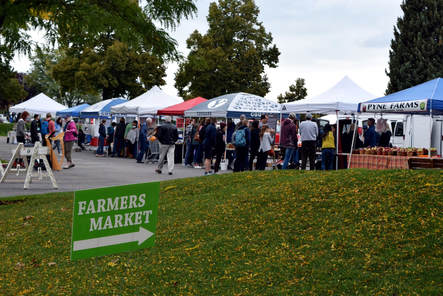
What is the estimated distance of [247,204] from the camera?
27.5 ft

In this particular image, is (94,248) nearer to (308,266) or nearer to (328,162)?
(308,266)

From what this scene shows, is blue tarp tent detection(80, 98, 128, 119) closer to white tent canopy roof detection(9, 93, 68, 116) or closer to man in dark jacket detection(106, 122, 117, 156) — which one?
man in dark jacket detection(106, 122, 117, 156)

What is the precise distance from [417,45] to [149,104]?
80.6 feet

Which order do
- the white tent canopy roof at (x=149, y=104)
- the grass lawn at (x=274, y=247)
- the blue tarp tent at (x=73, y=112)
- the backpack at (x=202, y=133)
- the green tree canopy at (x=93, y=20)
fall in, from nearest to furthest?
the grass lawn at (x=274, y=247), the green tree canopy at (x=93, y=20), the backpack at (x=202, y=133), the white tent canopy roof at (x=149, y=104), the blue tarp tent at (x=73, y=112)

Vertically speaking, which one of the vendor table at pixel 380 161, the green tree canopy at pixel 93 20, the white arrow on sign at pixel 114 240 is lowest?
the white arrow on sign at pixel 114 240

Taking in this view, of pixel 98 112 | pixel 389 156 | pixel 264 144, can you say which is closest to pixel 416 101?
pixel 389 156

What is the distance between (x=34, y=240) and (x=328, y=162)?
11783 millimetres

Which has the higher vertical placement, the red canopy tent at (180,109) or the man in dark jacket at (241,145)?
the red canopy tent at (180,109)

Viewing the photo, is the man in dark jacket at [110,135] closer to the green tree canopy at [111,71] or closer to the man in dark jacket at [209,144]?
the man in dark jacket at [209,144]

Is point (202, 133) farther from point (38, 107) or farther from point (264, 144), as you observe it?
point (38, 107)

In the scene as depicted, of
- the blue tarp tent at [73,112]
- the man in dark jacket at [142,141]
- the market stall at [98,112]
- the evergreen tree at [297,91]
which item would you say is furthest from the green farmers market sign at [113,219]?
the evergreen tree at [297,91]

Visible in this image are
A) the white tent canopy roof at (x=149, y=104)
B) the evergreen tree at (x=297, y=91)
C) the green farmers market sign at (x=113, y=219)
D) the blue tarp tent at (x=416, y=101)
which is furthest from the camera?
the evergreen tree at (x=297, y=91)

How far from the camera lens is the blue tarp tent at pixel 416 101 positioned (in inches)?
584

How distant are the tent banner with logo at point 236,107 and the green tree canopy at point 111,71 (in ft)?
97.9
